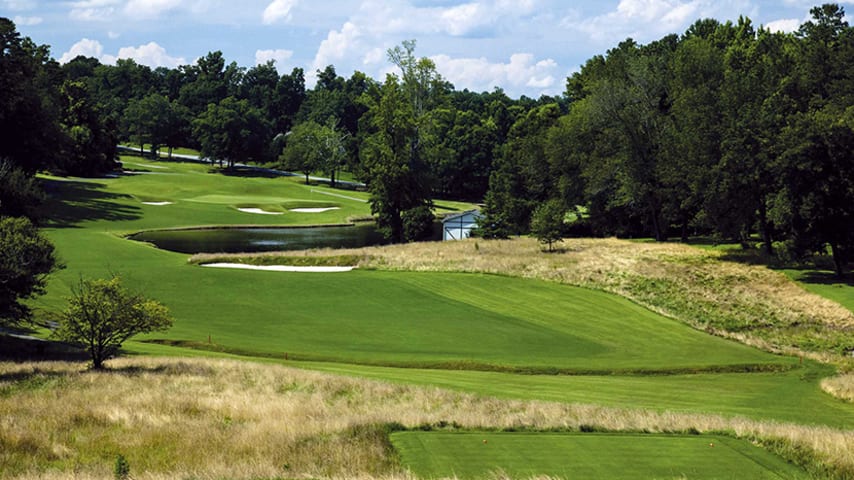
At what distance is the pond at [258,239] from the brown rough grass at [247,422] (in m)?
42.1

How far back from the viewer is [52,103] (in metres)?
81.9

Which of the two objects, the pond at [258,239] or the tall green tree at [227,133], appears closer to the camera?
the pond at [258,239]

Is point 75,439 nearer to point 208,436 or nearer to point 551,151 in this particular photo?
point 208,436

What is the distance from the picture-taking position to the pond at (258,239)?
6538 centimetres

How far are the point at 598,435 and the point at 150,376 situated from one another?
1434 cm

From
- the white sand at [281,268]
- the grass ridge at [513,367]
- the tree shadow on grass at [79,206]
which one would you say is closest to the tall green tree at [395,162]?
the white sand at [281,268]

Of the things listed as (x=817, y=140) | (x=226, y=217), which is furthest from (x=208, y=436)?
(x=226, y=217)

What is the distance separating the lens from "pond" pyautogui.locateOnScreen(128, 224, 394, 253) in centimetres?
6538

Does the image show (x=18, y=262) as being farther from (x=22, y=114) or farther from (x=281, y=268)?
(x=22, y=114)

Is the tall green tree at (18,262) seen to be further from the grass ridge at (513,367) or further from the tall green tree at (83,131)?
the tall green tree at (83,131)

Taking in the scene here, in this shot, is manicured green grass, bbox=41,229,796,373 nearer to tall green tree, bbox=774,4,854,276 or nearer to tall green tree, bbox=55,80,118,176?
tall green tree, bbox=774,4,854,276

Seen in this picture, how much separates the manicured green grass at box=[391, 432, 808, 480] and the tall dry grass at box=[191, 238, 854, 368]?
19.9 metres

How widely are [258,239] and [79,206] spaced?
2476 centimetres

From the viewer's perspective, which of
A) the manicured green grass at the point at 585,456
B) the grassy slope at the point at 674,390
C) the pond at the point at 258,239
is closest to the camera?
the manicured green grass at the point at 585,456
